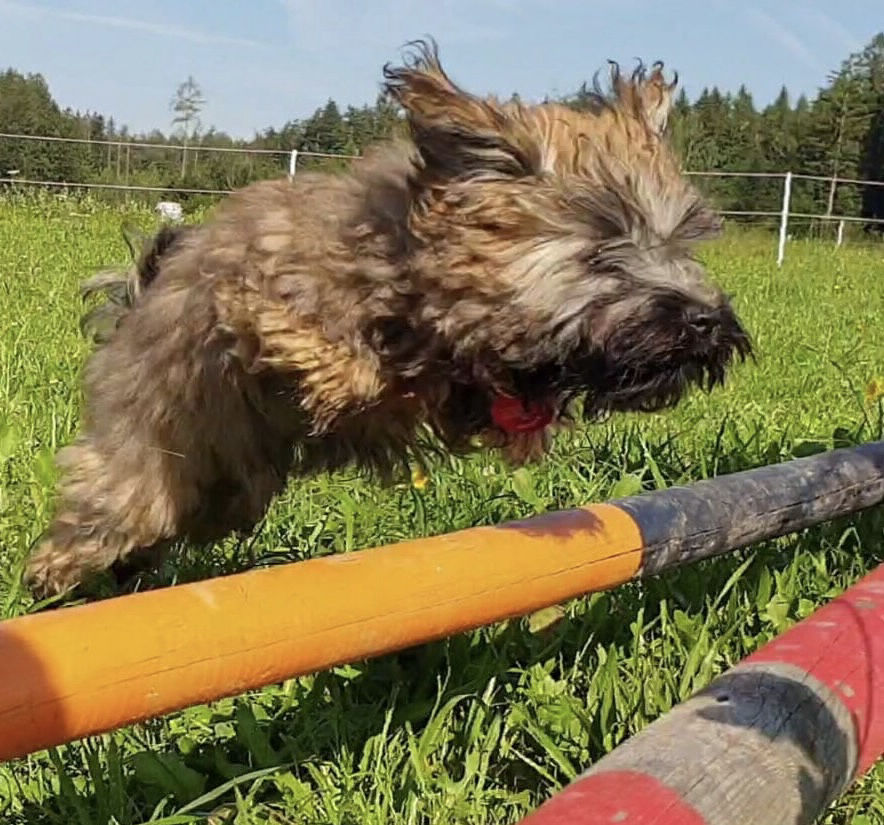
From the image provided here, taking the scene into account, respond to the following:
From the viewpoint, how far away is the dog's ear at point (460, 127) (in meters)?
2.99

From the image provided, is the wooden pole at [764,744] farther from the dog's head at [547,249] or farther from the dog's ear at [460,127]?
Answer: the dog's ear at [460,127]

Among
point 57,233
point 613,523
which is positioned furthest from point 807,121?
point 613,523

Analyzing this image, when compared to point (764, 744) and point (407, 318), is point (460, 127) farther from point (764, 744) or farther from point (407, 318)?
point (764, 744)

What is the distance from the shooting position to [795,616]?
348 cm

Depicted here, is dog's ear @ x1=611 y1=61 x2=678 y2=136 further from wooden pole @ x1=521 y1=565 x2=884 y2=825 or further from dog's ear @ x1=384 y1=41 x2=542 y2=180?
wooden pole @ x1=521 y1=565 x2=884 y2=825

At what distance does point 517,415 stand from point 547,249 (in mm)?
472

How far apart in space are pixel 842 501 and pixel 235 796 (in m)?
1.82

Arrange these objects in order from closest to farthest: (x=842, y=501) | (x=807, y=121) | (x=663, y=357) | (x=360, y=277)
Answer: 1. (x=663, y=357)
2. (x=360, y=277)
3. (x=842, y=501)
4. (x=807, y=121)

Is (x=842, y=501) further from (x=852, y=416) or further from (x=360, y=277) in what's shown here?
(x=852, y=416)

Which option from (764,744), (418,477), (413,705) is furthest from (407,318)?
(764,744)

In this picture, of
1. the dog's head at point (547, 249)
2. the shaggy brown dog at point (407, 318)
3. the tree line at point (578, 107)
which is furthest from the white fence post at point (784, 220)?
the dog's head at point (547, 249)

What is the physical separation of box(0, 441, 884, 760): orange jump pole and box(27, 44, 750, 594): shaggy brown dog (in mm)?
422

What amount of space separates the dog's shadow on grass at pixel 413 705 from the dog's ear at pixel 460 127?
1.10 metres

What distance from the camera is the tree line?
4.54 m
